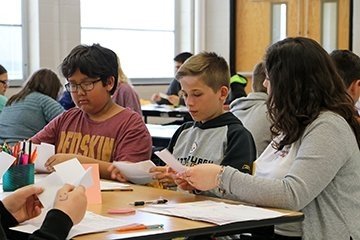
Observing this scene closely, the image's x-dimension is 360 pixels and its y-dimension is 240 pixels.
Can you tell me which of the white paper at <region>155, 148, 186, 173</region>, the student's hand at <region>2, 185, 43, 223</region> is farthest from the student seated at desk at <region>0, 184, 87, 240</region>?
the white paper at <region>155, 148, 186, 173</region>

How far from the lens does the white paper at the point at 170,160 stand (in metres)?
2.37

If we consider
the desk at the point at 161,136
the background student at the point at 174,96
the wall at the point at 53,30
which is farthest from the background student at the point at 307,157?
the wall at the point at 53,30

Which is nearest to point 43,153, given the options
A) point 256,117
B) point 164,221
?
point 164,221

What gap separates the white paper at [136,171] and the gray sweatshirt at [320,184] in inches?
17.9

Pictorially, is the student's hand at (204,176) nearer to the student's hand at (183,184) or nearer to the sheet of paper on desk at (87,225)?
the student's hand at (183,184)

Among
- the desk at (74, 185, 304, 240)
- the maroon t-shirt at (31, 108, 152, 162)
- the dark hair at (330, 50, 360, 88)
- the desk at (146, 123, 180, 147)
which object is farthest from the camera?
the desk at (146, 123, 180, 147)

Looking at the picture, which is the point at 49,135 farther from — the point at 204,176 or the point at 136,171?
the point at 204,176

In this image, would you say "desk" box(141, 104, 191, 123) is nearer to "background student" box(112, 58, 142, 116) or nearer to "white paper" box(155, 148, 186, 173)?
"background student" box(112, 58, 142, 116)

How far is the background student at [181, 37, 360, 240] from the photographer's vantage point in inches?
89.0

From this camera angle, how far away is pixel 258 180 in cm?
228

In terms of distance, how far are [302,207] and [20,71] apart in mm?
6010

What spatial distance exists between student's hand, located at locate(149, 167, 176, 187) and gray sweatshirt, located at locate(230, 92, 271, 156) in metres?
1.22

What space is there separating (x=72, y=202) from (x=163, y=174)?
0.76 meters

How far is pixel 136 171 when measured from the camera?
2756 mm
